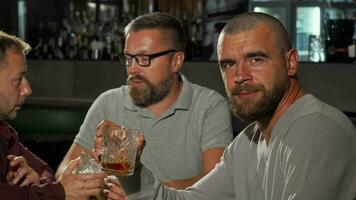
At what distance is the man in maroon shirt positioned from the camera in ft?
6.29

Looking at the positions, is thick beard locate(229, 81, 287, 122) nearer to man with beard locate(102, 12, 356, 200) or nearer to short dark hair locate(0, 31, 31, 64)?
man with beard locate(102, 12, 356, 200)

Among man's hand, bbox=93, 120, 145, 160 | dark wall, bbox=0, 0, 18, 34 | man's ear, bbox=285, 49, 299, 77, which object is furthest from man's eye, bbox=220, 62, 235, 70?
dark wall, bbox=0, 0, 18, 34

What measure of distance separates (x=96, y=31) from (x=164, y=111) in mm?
1959

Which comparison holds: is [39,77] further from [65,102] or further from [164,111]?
[164,111]

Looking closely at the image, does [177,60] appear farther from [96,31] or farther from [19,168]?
[96,31]

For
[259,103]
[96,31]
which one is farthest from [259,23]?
[96,31]

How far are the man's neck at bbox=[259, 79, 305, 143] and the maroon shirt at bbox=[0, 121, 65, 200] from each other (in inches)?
24.1

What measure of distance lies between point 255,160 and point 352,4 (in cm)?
220

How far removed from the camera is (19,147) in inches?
95.3

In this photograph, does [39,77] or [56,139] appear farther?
[39,77]

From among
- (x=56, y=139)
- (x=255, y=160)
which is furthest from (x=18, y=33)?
(x=255, y=160)

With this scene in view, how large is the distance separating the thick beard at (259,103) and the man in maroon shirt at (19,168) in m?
0.46

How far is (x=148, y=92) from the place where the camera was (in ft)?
8.82

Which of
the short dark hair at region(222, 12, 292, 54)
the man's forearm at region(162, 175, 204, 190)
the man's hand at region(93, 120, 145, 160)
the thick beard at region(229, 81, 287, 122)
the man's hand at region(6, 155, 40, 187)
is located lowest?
the man's forearm at region(162, 175, 204, 190)
